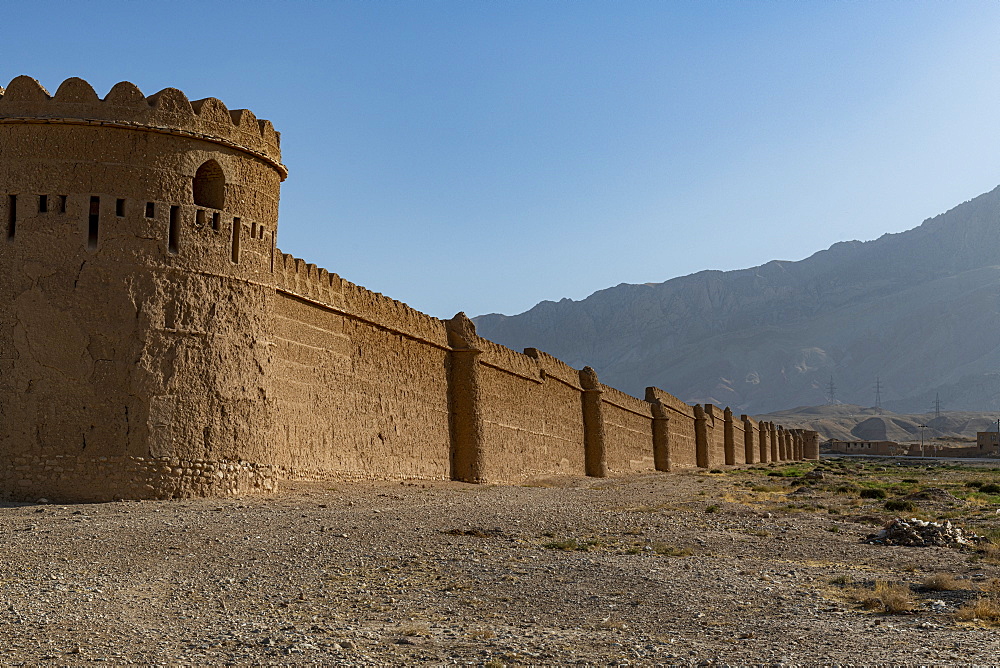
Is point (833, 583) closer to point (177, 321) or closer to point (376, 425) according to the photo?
point (177, 321)

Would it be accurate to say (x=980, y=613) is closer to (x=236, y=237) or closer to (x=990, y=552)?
(x=990, y=552)

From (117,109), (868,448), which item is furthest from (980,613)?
(868,448)

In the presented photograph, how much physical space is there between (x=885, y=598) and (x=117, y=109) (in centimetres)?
1094

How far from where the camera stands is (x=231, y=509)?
11.4 metres

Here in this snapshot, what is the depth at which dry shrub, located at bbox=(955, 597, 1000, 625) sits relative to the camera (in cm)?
710

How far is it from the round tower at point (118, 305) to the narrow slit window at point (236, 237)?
13 centimetres

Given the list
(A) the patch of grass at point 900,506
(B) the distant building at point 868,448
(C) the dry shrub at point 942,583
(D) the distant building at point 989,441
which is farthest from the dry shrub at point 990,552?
(B) the distant building at point 868,448

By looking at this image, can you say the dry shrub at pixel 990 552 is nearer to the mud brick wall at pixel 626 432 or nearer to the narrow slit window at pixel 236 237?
the narrow slit window at pixel 236 237

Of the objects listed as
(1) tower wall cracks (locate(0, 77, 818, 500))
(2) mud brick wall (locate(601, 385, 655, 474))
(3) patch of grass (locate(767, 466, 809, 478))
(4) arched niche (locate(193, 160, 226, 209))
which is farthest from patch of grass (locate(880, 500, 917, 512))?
(3) patch of grass (locate(767, 466, 809, 478))

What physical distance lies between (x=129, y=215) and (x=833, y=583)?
9674 millimetres

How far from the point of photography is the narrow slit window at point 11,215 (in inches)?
489

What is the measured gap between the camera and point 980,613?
7160mm

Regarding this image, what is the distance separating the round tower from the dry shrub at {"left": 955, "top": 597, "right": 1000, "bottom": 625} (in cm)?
913

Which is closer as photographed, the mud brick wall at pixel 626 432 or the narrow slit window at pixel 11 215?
the narrow slit window at pixel 11 215
